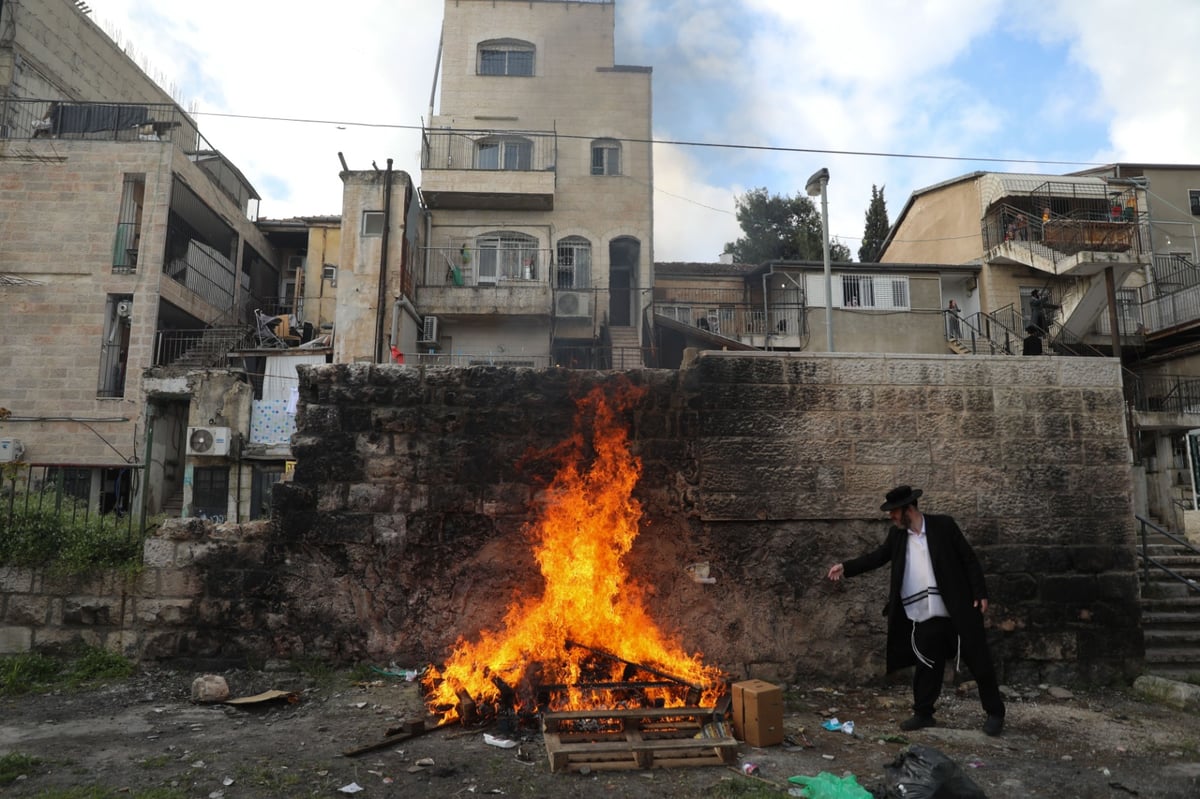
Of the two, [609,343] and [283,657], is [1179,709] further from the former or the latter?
[609,343]

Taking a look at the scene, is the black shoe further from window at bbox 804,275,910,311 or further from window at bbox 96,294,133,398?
window at bbox 804,275,910,311

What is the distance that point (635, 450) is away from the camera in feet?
20.3

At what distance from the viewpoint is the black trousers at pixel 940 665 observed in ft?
16.5

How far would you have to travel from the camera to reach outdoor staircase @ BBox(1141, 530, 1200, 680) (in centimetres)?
662

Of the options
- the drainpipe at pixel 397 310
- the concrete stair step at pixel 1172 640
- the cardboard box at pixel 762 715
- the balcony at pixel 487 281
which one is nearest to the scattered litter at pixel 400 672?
the cardboard box at pixel 762 715

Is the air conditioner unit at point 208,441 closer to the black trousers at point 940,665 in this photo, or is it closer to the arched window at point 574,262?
the arched window at point 574,262

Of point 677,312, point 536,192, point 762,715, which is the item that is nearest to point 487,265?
point 536,192

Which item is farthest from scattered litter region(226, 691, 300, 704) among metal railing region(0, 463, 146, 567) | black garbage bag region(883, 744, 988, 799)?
black garbage bag region(883, 744, 988, 799)

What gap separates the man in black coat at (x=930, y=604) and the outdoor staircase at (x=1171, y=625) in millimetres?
2601

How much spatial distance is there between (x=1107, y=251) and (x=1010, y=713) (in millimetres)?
27151

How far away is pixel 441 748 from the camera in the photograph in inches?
176

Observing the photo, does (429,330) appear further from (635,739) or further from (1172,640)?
(1172,640)

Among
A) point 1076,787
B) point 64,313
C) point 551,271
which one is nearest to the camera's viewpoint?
point 1076,787

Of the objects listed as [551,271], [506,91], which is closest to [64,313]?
[551,271]
